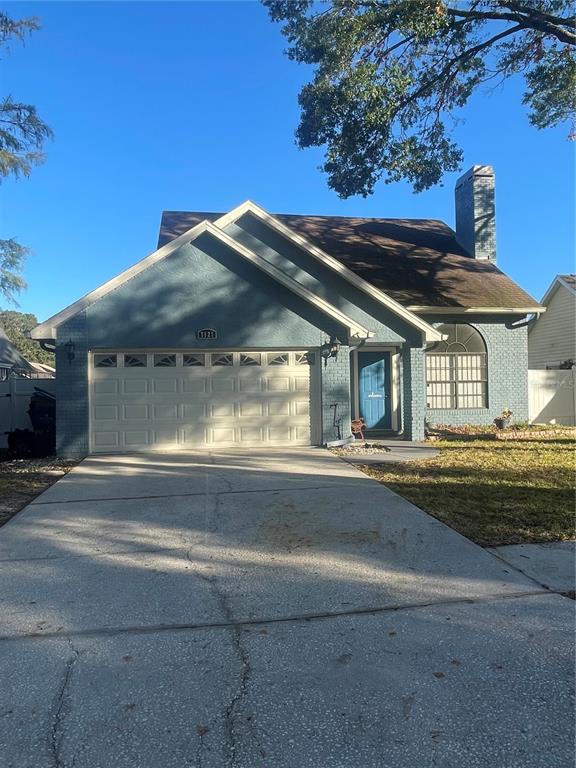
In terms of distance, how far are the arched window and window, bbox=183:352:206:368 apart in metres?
6.41

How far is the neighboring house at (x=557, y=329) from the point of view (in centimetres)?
2116

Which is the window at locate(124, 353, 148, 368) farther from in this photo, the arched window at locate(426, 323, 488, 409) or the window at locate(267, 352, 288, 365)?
the arched window at locate(426, 323, 488, 409)

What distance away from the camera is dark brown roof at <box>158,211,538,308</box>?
1491cm

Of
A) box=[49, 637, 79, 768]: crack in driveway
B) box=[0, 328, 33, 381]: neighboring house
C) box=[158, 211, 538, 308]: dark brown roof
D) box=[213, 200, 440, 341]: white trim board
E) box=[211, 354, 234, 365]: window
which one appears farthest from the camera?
box=[0, 328, 33, 381]: neighboring house

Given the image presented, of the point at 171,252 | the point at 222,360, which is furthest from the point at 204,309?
the point at 171,252

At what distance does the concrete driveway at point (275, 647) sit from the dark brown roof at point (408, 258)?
997cm

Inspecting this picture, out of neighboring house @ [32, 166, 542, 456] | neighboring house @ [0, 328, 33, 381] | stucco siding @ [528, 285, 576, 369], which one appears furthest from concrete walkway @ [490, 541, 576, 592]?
neighboring house @ [0, 328, 33, 381]

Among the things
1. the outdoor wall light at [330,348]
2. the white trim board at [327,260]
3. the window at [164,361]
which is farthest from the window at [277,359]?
the white trim board at [327,260]

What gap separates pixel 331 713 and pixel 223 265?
1022 cm

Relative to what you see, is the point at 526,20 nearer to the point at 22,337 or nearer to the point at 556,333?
the point at 556,333

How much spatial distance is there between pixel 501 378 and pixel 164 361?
9.24 meters

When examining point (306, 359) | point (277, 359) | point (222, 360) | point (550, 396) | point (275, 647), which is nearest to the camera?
point (275, 647)

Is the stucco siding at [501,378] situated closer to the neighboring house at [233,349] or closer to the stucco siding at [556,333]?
the neighboring house at [233,349]

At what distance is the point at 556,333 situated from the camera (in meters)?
22.3
